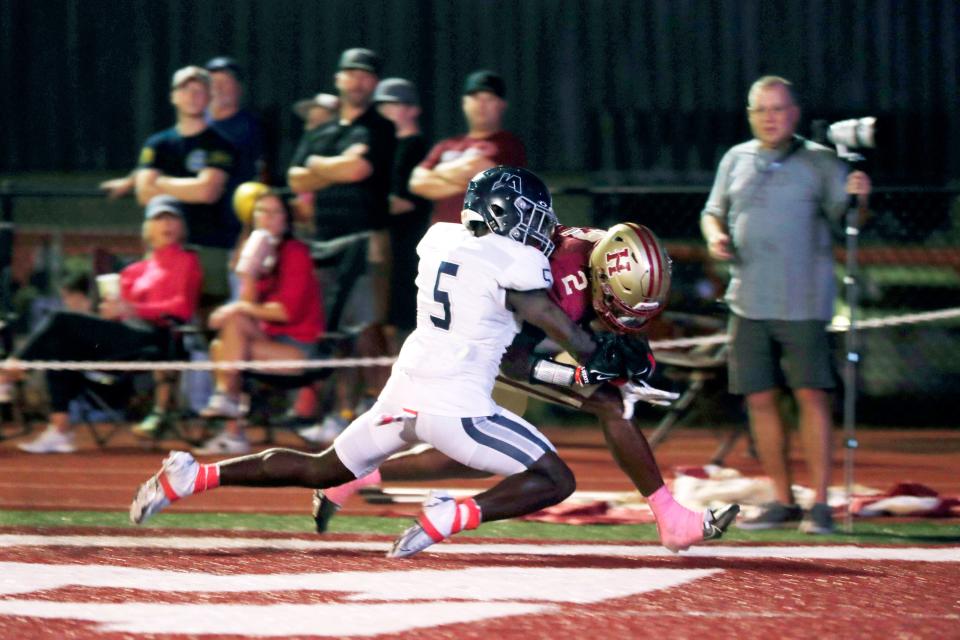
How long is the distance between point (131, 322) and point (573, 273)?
5302mm

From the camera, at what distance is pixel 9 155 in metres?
16.3

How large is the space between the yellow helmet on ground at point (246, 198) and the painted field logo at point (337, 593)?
479 centimetres

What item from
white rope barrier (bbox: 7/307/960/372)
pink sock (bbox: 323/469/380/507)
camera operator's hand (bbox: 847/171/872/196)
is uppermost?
camera operator's hand (bbox: 847/171/872/196)

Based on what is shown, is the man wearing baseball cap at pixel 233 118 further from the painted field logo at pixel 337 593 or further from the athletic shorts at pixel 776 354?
the painted field logo at pixel 337 593

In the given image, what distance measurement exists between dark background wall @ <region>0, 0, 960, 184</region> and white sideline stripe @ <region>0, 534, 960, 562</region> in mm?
7490

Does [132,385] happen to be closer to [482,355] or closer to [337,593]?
[482,355]

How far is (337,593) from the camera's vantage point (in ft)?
19.6

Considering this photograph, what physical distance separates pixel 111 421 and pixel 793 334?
20.0 ft

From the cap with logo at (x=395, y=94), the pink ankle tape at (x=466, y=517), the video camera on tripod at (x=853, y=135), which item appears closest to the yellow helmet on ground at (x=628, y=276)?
the pink ankle tape at (x=466, y=517)

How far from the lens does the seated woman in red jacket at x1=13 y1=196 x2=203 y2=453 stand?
37.1ft

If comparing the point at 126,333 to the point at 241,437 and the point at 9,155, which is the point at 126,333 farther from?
the point at 9,155

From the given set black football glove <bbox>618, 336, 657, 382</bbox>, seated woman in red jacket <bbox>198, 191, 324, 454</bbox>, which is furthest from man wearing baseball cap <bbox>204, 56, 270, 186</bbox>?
black football glove <bbox>618, 336, 657, 382</bbox>

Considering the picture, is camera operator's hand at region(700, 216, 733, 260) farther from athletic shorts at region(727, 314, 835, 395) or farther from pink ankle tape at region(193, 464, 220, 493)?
pink ankle tape at region(193, 464, 220, 493)

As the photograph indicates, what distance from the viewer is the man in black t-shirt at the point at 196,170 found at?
1141 centimetres
